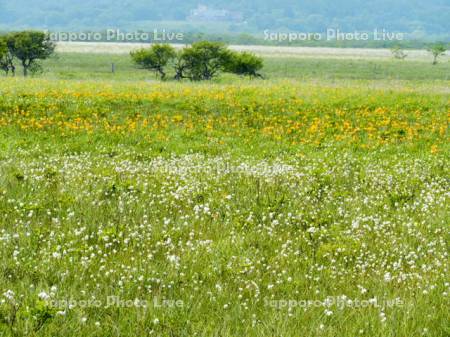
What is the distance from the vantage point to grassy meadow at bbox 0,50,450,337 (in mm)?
5605

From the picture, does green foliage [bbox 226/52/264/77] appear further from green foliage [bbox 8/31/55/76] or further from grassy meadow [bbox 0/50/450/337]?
grassy meadow [bbox 0/50/450/337]

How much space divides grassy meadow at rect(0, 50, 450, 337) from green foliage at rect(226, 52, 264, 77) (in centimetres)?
6455

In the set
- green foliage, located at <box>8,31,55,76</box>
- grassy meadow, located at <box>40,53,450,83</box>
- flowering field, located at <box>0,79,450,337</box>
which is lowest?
flowering field, located at <box>0,79,450,337</box>

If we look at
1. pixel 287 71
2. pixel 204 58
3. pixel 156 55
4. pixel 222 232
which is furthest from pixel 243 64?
pixel 222 232

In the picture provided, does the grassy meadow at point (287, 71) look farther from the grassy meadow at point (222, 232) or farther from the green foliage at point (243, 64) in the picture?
the grassy meadow at point (222, 232)

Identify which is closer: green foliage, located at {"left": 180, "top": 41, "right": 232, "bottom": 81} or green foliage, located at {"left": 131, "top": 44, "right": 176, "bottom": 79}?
green foliage, located at {"left": 180, "top": 41, "right": 232, "bottom": 81}

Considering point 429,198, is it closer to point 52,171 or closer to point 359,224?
point 359,224

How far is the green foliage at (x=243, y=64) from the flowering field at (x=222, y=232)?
64.5m

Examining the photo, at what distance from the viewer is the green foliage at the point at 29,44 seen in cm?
8325

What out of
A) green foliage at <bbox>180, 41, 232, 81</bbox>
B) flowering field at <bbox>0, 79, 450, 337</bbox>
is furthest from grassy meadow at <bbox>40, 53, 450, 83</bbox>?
flowering field at <bbox>0, 79, 450, 337</bbox>

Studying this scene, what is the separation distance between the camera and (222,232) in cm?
848

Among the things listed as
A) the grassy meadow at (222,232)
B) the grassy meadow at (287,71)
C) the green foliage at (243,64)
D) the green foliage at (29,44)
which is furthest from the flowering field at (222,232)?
the green foliage at (29,44)

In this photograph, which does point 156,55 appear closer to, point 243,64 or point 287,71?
point 243,64

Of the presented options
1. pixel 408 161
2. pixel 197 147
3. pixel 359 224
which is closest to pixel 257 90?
pixel 197 147
